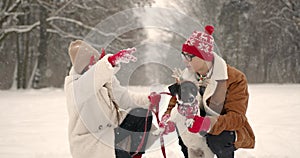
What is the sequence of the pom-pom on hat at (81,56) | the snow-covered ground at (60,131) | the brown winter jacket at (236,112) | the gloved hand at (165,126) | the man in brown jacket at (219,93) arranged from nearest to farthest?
the brown winter jacket at (236,112)
the man in brown jacket at (219,93)
the gloved hand at (165,126)
the pom-pom on hat at (81,56)
the snow-covered ground at (60,131)

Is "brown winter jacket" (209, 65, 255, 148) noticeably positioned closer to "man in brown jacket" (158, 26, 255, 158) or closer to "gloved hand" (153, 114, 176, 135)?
"man in brown jacket" (158, 26, 255, 158)

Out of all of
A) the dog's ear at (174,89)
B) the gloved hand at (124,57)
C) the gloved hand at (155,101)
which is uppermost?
the gloved hand at (124,57)

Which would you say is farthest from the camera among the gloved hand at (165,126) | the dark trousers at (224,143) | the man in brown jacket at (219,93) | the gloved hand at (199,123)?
the gloved hand at (165,126)

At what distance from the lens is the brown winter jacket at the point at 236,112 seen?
2.94 meters

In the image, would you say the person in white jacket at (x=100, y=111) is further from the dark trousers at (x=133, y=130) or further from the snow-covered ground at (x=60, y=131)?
the snow-covered ground at (x=60, y=131)

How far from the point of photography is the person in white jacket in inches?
123

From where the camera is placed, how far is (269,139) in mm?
5801

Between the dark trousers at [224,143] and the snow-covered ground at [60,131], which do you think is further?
the snow-covered ground at [60,131]

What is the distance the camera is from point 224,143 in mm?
3160

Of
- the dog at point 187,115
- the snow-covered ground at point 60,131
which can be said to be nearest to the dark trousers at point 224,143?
the dog at point 187,115

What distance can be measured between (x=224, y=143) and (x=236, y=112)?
0.33 meters

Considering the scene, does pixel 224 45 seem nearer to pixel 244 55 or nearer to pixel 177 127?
pixel 244 55

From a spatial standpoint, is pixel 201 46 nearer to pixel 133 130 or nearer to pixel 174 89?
pixel 174 89

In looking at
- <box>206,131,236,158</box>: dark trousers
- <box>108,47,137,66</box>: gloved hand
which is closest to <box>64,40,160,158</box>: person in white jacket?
<box>108,47,137,66</box>: gloved hand
